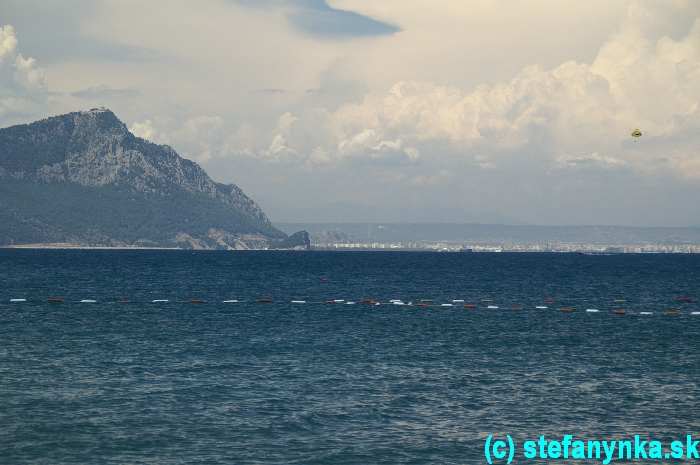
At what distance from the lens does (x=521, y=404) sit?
56.2 metres

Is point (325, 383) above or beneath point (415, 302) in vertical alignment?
beneath

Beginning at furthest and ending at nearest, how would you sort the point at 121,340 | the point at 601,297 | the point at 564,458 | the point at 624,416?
1. the point at 601,297
2. the point at 121,340
3. the point at 624,416
4. the point at 564,458

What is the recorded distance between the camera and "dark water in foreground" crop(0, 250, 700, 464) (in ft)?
154

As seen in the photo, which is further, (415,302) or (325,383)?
(415,302)

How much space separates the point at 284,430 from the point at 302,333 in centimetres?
4637

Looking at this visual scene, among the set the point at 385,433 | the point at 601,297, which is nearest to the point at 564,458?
the point at 385,433

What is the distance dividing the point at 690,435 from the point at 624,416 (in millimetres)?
4705

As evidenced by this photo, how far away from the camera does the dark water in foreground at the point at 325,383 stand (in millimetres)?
46938

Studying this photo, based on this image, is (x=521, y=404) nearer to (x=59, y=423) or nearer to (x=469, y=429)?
(x=469, y=429)

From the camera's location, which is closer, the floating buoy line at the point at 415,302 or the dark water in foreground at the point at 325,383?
the dark water in foreground at the point at 325,383

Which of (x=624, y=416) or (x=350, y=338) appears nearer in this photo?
(x=624, y=416)

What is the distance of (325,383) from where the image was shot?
63.5 meters

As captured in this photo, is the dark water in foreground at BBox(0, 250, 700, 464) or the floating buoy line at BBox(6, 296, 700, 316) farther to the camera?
the floating buoy line at BBox(6, 296, 700, 316)

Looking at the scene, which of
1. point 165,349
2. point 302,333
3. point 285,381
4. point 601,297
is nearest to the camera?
point 285,381
